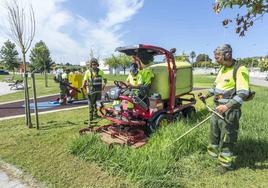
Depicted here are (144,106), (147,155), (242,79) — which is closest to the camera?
(242,79)

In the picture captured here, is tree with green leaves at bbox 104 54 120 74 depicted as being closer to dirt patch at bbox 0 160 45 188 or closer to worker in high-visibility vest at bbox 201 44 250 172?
dirt patch at bbox 0 160 45 188

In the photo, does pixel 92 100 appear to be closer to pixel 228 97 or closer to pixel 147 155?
pixel 147 155

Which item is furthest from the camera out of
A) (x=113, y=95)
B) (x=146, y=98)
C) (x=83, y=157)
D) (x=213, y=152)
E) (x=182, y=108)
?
(x=182, y=108)

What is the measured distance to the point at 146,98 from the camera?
5.61 meters

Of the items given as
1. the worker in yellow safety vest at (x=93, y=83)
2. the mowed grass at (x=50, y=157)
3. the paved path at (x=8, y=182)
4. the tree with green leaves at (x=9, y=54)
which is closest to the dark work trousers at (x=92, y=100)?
the worker in yellow safety vest at (x=93, y=83)

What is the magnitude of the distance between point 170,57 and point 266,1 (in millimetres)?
2275

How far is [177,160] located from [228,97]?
1389mm

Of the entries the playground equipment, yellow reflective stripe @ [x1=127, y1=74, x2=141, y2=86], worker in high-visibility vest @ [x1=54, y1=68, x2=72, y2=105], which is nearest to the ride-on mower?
yellow reflective stripe @ [x1=127, y1=74, x2=141, y2=86]

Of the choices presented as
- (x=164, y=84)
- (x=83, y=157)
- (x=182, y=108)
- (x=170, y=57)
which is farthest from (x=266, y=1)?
(x=83, y=157)

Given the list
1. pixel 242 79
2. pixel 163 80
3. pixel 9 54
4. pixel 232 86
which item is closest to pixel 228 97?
pixel 232 86

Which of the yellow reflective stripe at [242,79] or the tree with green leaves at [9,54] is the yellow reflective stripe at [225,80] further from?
the tree with green leaves at [9,54]

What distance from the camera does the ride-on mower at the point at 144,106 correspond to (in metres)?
5.10

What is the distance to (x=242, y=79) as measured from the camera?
3.50 metres

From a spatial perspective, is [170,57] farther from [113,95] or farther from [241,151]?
[241,151]
